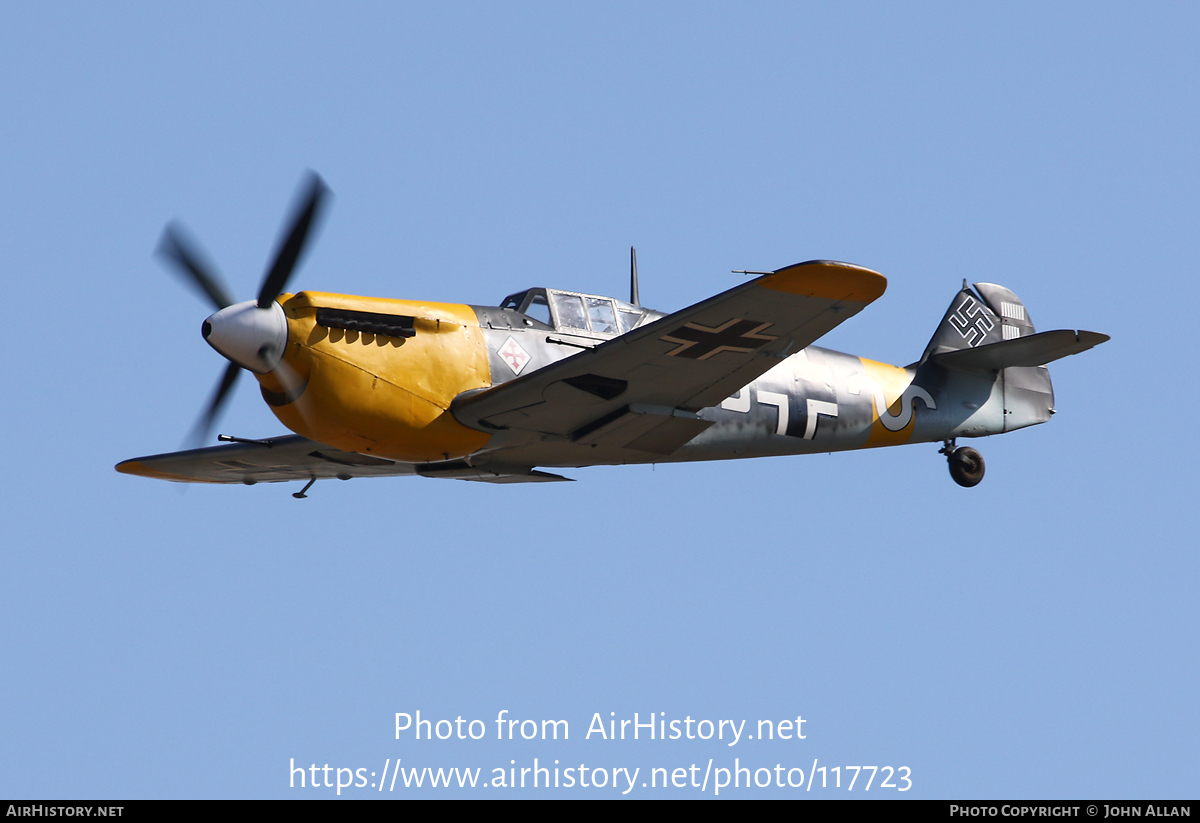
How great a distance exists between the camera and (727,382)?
42.0 feet

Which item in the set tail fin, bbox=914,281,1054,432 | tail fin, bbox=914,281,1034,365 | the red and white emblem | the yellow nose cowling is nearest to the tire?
tail fin, bbox=914,281,1054,432

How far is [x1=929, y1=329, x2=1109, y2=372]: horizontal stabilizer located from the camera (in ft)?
45.8

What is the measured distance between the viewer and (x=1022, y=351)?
15.2 metres

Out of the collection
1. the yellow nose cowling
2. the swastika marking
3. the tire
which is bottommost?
the tire

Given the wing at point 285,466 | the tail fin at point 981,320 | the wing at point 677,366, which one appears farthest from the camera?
the tail fin at point 981,320

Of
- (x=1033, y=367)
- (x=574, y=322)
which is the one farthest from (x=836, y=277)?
(x=1033, y=367)

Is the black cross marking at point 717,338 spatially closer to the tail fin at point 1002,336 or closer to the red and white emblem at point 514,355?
the red and white emblem at point 514,355

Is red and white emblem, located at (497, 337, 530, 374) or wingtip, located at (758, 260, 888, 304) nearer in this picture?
wingtip, located at (758, 260, 888, 304)

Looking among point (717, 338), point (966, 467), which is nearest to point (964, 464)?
point (966, 467)

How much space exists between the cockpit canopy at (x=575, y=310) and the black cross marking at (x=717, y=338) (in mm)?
1401

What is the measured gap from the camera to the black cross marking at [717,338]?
38.3 ft

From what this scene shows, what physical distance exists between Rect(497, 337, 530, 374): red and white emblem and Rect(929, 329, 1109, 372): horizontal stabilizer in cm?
533

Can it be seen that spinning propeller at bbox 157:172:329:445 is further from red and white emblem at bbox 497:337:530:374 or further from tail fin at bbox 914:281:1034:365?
tail fin at bbox 914:281:1034:365

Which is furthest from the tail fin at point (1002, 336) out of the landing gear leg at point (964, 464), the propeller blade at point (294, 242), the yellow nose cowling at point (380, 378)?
the propeller blade at point (294, 242)
